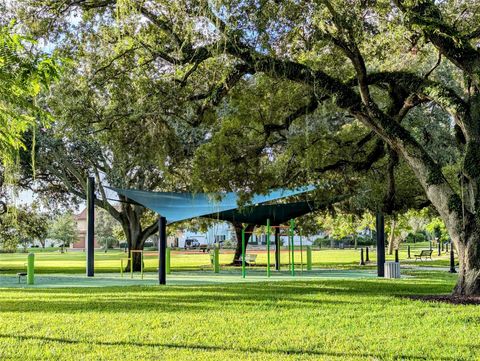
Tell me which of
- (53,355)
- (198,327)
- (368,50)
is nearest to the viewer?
(53,355)

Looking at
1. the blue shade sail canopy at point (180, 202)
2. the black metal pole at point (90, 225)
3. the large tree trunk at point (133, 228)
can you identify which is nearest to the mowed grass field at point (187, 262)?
the large tree trunk at point (133, 228)

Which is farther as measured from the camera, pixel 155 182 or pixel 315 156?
pixel 155 182

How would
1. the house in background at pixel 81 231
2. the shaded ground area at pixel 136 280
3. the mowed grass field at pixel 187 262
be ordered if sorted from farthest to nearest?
the house in background at pixel 81 231, the mowed grass field at pixel 187 262, the shaded ground area at pixel 136 280

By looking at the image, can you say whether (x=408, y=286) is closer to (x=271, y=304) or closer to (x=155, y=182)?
(x=271, y=304)

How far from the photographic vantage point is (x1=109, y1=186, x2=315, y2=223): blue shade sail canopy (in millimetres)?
16453

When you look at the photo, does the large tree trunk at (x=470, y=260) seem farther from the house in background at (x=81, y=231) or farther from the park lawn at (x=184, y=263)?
the house in background at (x=81, y=231)

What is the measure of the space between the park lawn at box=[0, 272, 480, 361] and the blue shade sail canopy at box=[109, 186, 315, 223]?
15.2ft

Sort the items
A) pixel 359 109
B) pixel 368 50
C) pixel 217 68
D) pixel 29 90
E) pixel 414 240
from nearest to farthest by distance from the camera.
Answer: pixel 29 90
pixel 359 109
pixel 217 68
pixel 368 50
pixel 414 240

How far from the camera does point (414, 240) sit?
65.5 m

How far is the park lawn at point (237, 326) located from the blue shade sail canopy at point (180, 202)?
464 centimetres

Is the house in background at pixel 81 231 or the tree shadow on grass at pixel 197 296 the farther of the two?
the house in background at pixel 81 231

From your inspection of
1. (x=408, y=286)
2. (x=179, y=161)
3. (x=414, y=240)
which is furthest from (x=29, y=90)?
(x=414, y=240)

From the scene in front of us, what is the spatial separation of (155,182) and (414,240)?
4735cm

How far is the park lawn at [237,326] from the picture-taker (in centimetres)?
593
